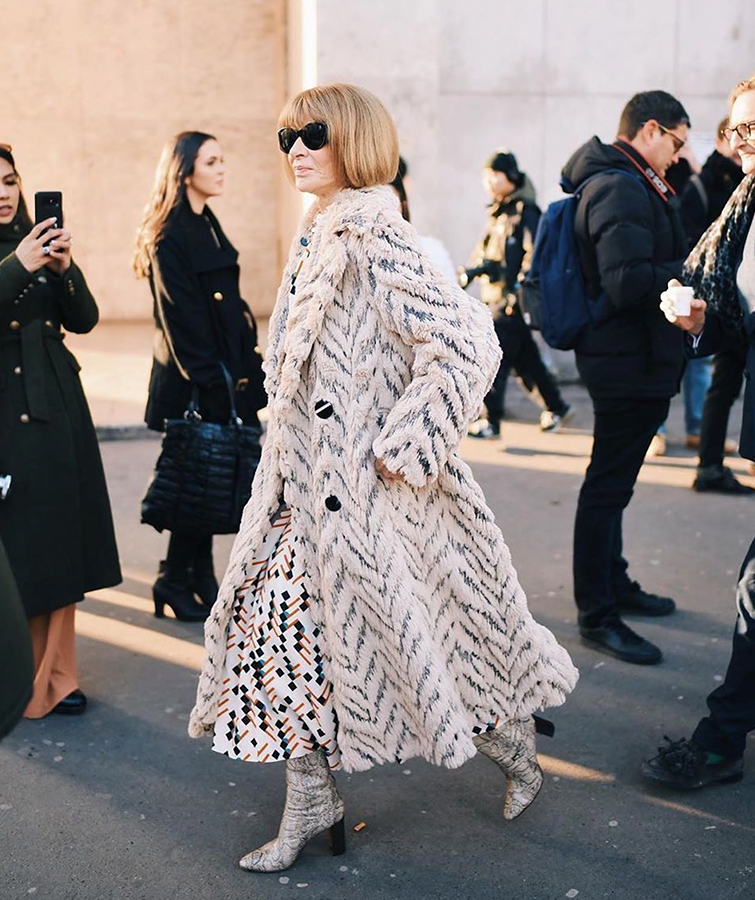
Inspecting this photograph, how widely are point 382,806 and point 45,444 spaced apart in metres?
1.71

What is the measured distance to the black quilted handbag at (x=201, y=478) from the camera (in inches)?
198

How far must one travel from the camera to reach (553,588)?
19.2 ft

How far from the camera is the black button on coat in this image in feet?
16.9

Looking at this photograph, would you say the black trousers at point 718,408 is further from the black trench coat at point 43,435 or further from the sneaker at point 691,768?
the black trench coat at point 43,435

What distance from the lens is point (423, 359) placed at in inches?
128

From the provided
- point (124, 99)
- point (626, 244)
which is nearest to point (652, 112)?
point (626, 244)

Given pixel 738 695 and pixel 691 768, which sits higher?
pixel 738 695

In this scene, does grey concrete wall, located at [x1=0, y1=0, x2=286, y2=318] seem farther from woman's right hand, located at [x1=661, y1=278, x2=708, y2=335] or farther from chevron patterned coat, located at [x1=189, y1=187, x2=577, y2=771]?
chevron patterned coat, located at [x1=189, y1=187, x2=577, y2=771]

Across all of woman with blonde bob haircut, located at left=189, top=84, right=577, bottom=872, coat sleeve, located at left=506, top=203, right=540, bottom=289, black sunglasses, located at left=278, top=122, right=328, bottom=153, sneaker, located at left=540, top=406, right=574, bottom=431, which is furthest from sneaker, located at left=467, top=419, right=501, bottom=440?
black sunglasses, located at left=278, top=122, right=328, bottom=153

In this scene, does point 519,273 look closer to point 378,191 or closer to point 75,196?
point 378,191

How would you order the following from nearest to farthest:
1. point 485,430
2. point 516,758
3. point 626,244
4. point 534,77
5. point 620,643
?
point 516,758 → point 626,244 → point 620,643 → point 485,430 → point 534,77

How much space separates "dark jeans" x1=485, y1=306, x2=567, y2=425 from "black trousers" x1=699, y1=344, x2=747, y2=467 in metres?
1.61

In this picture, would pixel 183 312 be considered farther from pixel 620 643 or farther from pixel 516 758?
pixel 516 758

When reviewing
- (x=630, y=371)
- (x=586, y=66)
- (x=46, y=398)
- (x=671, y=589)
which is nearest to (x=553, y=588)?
(x=671, y=589)
